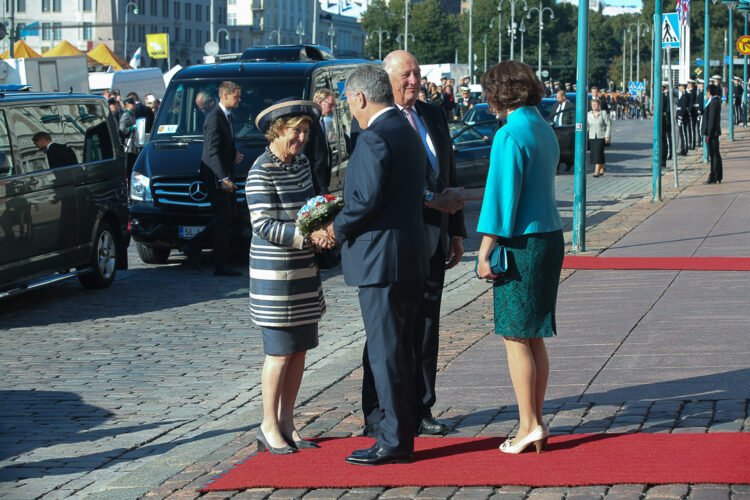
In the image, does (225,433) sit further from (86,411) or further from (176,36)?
(176,36)

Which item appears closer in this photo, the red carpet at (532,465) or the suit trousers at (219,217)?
the red carpet at (532,465)

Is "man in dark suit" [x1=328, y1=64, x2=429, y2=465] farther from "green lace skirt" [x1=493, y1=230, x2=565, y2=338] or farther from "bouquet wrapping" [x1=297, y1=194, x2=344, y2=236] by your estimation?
"green lace skirt" [x1=493, y1=230, x2=565, y2=338]

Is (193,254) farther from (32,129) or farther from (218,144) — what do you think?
(32,129)

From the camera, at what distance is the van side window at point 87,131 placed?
11609 mm

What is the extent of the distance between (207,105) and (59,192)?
3.22 m

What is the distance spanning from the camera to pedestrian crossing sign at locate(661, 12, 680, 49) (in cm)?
2014

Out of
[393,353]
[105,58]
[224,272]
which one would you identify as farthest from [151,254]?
[105,58]

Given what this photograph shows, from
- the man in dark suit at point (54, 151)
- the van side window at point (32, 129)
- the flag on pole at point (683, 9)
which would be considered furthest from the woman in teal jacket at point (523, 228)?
the flag on pole at point (683, 9)

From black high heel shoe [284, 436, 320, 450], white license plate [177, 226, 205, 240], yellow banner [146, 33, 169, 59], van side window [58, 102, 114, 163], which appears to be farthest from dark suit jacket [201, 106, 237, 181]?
yellow banner [146, 33, 169, 59]

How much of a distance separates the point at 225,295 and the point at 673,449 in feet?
22.3

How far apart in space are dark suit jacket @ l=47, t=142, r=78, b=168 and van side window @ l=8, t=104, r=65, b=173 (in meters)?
0.05

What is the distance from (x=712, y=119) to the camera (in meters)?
22.2

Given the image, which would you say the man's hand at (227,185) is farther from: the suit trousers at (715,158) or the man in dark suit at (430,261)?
the suit trousers at (715,158)

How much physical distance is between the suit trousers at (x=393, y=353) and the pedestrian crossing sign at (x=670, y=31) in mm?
15914
